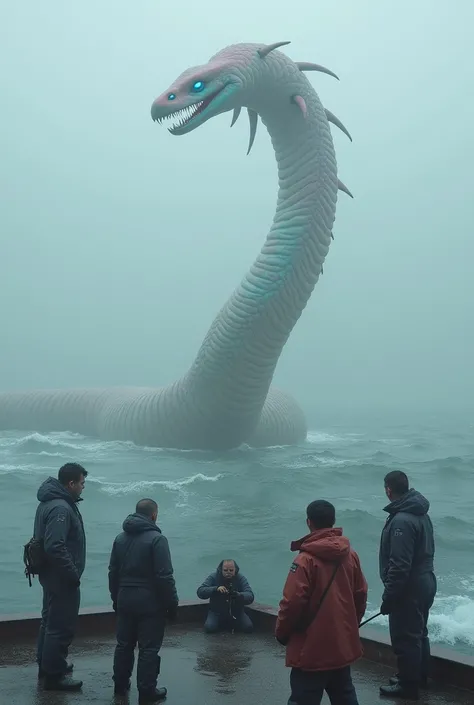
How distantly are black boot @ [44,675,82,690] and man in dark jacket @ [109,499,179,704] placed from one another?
383mm

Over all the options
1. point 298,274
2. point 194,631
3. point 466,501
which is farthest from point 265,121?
point 194,631

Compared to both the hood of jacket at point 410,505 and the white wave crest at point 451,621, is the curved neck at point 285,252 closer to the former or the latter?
the white wave crest at point 451,621

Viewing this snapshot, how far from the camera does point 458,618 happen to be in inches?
406

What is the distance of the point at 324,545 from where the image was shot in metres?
3.92

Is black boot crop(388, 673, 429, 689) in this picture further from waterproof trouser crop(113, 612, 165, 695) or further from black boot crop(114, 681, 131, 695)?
black boot crop(114, 681, 131, 695)

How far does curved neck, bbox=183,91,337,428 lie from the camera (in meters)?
18.3

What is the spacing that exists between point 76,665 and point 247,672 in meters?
1.17

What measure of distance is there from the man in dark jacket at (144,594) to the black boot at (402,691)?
1.37m

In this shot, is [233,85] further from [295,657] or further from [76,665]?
[295,657]

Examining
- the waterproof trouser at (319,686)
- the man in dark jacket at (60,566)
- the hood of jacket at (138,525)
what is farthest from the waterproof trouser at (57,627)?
the waterproof trouser at (319,686)

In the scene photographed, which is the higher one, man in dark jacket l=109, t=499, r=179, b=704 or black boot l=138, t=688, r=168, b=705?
man in dark jacket l=109, t=499, r=179, b=704

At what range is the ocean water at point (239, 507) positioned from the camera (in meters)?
11.7

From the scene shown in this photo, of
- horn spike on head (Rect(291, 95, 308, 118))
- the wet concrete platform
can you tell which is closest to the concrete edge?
the wet concrete platform

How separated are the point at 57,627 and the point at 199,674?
108cm
